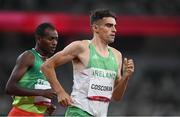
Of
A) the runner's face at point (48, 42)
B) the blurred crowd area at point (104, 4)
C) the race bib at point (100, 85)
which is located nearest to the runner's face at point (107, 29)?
the race bib at point (100, 85)

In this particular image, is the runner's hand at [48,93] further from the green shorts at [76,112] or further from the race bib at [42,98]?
the green shorts at [76,112]

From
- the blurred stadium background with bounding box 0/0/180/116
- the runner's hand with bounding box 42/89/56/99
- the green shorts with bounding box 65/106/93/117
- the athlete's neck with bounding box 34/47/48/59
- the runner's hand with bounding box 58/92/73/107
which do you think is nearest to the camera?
the runner's hand with bounding box 58/92/73/107

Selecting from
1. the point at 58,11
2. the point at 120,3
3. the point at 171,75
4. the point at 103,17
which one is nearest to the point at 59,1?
the point at 58,11

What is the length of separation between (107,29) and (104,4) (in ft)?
39.3

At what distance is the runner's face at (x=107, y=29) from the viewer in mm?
6871

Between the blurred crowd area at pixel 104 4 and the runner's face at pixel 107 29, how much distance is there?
11912 mm

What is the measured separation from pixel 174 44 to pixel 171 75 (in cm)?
137

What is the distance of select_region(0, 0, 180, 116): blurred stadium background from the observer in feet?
58.9

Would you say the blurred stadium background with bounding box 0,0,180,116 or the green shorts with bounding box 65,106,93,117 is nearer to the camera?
the green shorts with bounding box 65,106,93,117

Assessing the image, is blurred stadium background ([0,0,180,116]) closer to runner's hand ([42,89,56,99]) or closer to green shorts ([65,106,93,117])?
runner's hand ([42,89,56,99])

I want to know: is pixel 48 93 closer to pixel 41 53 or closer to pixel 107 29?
pixel 41 53

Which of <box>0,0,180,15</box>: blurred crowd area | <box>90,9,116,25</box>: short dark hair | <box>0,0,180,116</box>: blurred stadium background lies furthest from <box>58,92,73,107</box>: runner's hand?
<box>0,0,180,15</box>: blurred crowd area

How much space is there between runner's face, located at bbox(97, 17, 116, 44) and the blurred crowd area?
11912mm

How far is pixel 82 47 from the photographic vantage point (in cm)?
677
